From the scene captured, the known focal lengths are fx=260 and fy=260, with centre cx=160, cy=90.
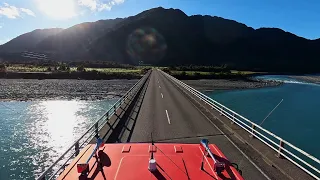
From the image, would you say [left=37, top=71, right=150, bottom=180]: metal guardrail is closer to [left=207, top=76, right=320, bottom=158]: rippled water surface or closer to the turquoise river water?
the turquoise river water

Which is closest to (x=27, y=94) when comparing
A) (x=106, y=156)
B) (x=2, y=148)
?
(x=2, y=148)

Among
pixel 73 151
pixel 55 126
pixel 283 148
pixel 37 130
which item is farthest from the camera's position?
pixel 55 126

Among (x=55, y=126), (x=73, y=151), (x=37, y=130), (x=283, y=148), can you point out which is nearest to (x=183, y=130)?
(x=283, y=148)

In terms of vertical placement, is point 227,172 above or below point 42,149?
above

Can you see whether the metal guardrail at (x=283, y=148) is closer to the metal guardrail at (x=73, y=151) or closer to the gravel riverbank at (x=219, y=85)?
the metal guardrail at (x=73, y=151)

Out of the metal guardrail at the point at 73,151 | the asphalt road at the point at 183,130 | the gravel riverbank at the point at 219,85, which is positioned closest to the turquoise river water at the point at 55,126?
the metal guardrail at the point at 73,151

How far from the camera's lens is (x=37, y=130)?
91.8 ft

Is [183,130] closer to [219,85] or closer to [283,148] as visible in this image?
[283,148]

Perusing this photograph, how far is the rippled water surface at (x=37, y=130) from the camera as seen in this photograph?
62.1 ft

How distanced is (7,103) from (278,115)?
44435mm

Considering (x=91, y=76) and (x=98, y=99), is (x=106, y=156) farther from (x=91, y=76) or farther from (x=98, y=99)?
(x=91, y=76)

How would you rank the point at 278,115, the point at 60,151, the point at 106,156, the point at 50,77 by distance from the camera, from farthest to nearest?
the point at 50,77 → the point at 278,115 → the point at 60,151 → the point at 106,156

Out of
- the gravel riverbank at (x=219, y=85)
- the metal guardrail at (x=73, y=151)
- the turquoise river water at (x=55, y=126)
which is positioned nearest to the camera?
the metal guardrail at (x=73, y=151)

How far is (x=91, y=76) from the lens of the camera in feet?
309
